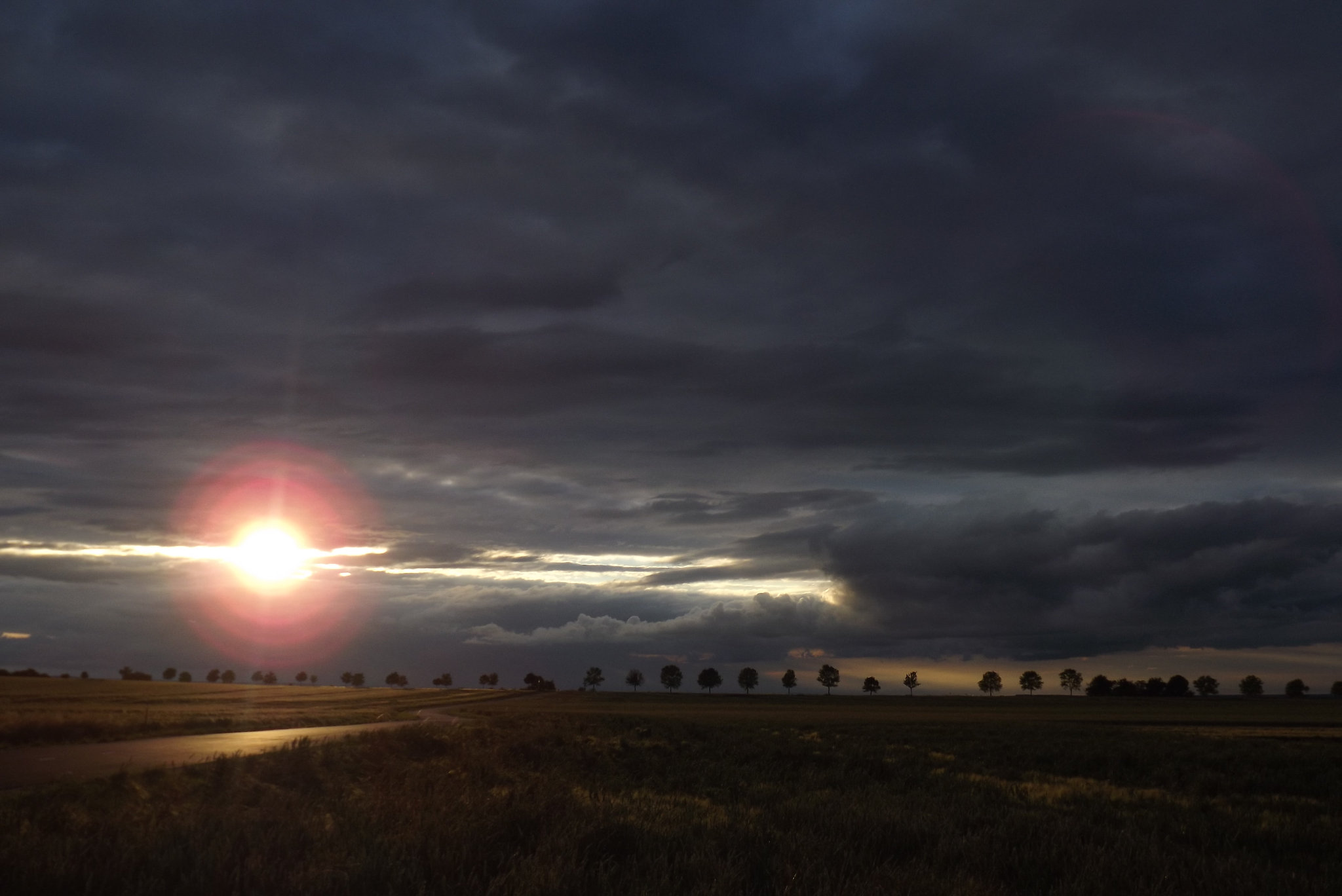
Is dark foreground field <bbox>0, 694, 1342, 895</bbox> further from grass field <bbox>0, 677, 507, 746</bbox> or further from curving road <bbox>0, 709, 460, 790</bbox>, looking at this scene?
grass field <bbox>0, 677, 507, 746</bbox>

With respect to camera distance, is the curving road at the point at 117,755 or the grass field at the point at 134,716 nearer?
the curving road at the point at 117,755

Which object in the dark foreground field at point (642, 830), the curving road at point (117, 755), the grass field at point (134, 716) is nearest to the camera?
the dark foreground field at point (642, 830)

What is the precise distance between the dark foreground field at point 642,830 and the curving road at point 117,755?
7.29 feet

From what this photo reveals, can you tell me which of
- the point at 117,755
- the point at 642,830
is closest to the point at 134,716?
the point at 117,755

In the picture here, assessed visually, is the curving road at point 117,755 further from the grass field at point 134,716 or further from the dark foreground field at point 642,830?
the grass field at point 134,716

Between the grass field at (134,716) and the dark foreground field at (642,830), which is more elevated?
the dark foreground field at (642,830)

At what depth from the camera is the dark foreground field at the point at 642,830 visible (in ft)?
23.8

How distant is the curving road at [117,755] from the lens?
694 inches

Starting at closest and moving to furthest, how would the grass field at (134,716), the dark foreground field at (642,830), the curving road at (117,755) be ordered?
the dark foreground field at (642,830) → the curving road at (117,755) → the grass field at (134,716)

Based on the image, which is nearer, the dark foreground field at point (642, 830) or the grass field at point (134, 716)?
the dark foreground field at point (642, 830)

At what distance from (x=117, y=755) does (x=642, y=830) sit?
1930 cm

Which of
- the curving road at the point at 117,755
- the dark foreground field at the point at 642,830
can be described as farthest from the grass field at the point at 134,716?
the dark foreground field at the point at 642,830

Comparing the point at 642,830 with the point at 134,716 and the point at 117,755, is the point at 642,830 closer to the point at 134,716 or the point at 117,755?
the point at 117,755

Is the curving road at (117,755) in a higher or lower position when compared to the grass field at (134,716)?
higher
